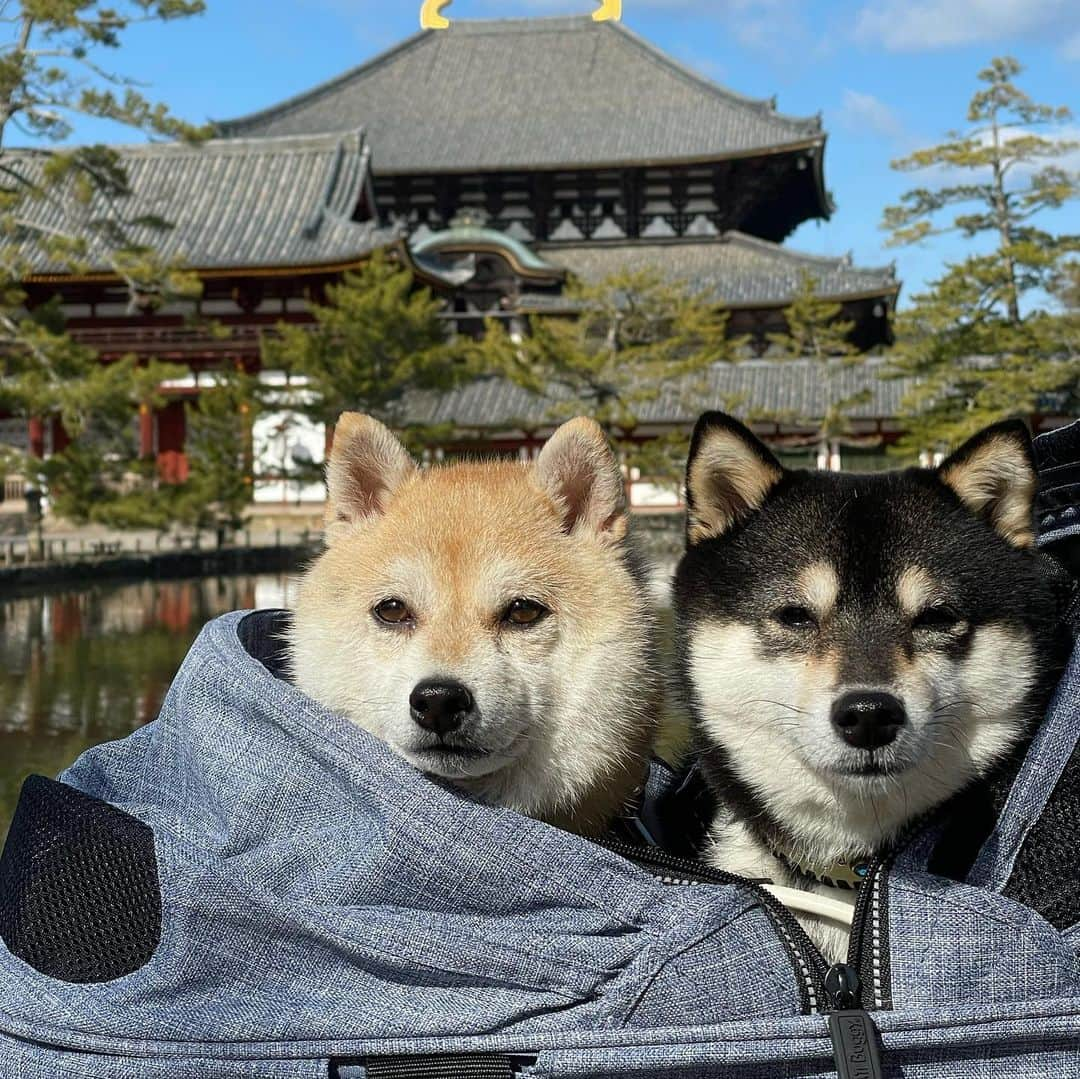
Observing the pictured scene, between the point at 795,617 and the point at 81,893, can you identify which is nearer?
the point at 81,893

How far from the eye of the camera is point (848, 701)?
6.00 ft

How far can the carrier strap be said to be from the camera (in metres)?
1.67

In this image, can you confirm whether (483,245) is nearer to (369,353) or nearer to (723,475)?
(369,353)

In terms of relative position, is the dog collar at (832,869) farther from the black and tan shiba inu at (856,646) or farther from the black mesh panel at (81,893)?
the black mesh panel at (81,893)

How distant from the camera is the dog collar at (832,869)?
1963mm

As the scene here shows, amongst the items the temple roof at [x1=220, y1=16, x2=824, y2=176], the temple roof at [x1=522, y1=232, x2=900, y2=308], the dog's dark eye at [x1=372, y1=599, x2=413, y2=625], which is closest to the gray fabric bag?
the dog's dark eye at [x1=372, y1=599, x2=413, y2=625]

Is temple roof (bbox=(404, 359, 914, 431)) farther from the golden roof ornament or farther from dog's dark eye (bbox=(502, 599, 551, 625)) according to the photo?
dog's dark eye (bbox=(502, 599, 551, 625))

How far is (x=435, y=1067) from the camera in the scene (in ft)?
5.52

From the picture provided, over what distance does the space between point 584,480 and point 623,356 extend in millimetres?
20363

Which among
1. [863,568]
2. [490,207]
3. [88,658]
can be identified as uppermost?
[490,207]

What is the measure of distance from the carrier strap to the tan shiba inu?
49 cm

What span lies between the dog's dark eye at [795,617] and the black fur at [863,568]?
0.01 meters

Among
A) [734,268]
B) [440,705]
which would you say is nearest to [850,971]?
[440,705]

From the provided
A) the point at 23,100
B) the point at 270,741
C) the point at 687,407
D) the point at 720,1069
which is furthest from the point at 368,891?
the point at 687,407
